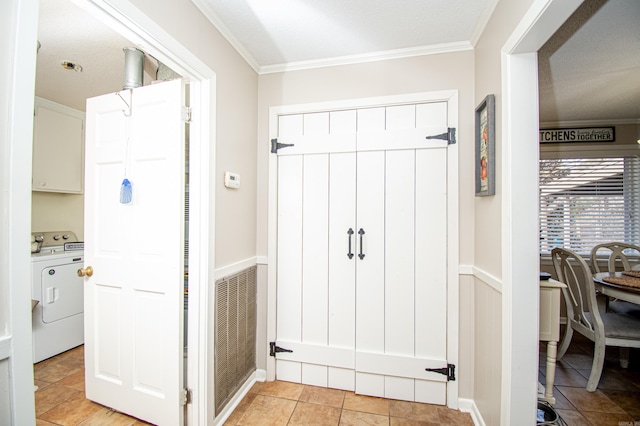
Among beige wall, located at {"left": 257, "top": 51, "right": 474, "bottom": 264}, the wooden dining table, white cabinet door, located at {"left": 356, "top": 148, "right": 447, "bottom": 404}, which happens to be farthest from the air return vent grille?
the wooden dining table

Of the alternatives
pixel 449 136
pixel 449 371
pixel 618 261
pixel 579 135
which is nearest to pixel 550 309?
pixel 449 371

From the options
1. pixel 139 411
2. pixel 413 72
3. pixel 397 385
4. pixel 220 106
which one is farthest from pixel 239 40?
pixel 397 385

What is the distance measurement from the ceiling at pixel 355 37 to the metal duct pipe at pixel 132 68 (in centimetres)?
16

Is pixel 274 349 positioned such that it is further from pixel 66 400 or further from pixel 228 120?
pixel 228 120

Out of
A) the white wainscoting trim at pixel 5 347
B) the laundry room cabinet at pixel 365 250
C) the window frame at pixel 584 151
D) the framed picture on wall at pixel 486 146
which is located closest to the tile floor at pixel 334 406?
the laundry room cabinet at pixel 365 250

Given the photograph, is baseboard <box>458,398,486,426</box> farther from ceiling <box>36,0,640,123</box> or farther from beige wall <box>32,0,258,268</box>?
ceiling <box>36,0,640,123</box>

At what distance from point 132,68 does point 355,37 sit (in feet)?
4.92

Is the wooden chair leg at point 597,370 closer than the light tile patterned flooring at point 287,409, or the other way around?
the light tile patterned flooring at point 287,409

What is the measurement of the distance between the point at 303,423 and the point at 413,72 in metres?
2.50

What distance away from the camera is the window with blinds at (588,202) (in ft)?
10.3

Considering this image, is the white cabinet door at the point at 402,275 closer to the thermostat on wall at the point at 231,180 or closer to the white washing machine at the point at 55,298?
the thermostat on wall at the point at 231,180

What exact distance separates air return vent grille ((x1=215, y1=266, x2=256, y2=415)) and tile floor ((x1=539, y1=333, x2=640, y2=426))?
221 centimetres

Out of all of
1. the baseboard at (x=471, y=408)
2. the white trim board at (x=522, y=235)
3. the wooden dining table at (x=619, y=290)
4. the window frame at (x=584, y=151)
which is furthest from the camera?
the window frame at (x=584, y=151)

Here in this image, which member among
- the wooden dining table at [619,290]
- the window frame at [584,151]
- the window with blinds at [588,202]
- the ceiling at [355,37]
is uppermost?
the ceiling at [355,37]
